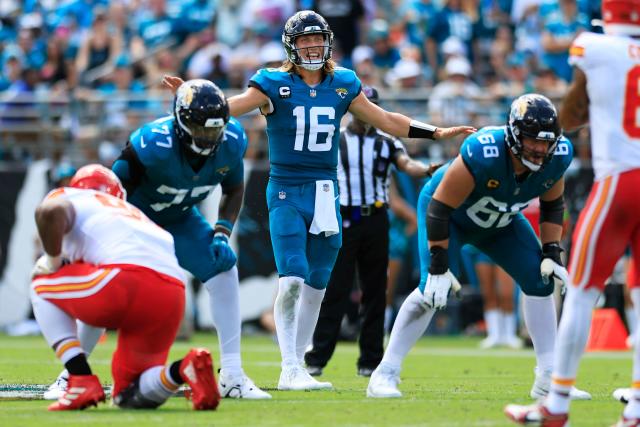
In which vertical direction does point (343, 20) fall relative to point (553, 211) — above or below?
above

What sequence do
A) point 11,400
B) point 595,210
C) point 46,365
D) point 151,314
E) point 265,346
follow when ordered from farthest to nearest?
point 265,346 < point 46,365 < point 11,400 < point 151,314 < point 595,210

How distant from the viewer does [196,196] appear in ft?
23.2

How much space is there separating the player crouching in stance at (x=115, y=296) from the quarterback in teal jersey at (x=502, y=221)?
1460 millimetres

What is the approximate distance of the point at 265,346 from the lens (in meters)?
12.6

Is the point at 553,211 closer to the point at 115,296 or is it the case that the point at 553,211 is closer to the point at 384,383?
the point at 384,383

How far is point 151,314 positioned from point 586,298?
2054mm

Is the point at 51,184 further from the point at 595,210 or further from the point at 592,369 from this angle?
the point at 595,210

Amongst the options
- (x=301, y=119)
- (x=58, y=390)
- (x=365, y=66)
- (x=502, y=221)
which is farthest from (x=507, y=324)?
(x=58, y=390)

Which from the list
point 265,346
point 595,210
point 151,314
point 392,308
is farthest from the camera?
point 392,308

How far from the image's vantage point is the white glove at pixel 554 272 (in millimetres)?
6977

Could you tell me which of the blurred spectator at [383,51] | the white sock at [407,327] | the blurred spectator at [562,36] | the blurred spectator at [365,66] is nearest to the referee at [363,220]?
the white sock at [407,327]

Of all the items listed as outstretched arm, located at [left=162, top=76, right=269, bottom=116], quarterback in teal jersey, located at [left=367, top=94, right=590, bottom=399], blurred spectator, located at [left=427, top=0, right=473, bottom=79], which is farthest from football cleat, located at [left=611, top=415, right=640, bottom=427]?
blurred spectator, located at [left=427, top=0, right=473, bottom=79]

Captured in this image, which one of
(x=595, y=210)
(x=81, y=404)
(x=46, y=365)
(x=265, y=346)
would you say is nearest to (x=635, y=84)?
(x=595, y=210)

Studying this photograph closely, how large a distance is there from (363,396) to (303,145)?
1.67 metres
